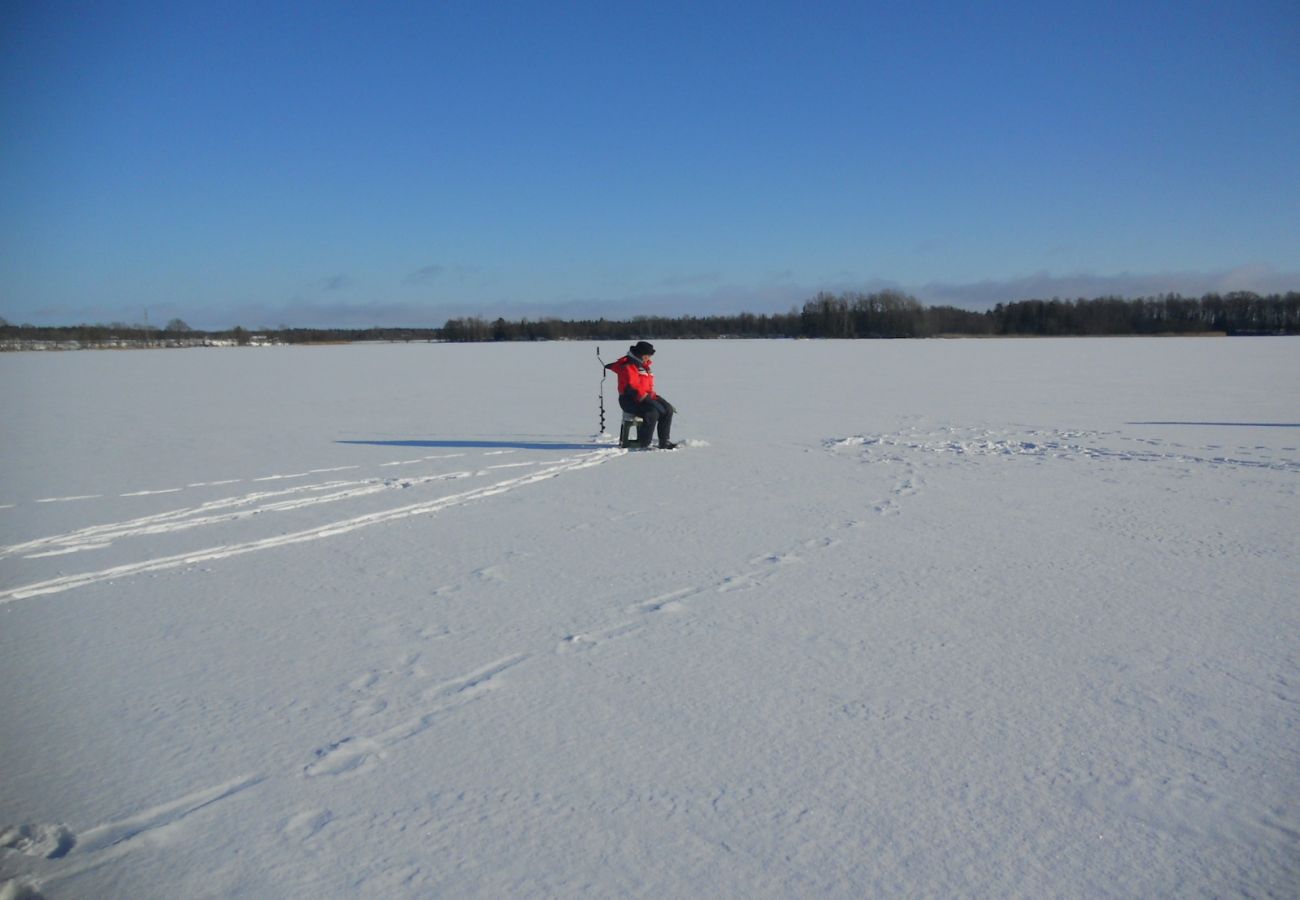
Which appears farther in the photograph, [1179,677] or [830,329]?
[830,329]

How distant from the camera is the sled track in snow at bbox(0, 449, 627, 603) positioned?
5.15m

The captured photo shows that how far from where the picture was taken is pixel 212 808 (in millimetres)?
2547

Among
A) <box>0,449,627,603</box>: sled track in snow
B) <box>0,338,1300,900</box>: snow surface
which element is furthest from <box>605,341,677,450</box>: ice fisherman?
<box>0,338,1300,900</box>: snow surface

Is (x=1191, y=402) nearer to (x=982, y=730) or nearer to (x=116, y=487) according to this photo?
(x=982, y=730)

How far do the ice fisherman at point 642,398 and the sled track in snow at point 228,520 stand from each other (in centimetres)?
169

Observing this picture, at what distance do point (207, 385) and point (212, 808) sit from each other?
24974 mm

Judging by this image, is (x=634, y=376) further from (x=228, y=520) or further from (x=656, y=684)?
(x=656, y=684)

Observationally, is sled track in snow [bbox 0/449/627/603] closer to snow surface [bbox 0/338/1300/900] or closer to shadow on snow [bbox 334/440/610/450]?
snow surface [bbox 0/338/1300/900]

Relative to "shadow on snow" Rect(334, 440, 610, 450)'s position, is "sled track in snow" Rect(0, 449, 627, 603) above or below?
above

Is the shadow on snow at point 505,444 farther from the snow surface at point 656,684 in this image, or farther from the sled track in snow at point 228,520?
the snow surface at point 656,684

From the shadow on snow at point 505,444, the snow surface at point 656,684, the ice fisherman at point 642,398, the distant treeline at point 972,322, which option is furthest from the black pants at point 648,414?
the distant treeline at point 972,322

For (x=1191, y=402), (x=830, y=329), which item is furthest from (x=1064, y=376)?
(x=830, y=329)

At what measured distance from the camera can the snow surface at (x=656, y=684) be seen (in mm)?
2332

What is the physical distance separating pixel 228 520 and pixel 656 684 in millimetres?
4579
